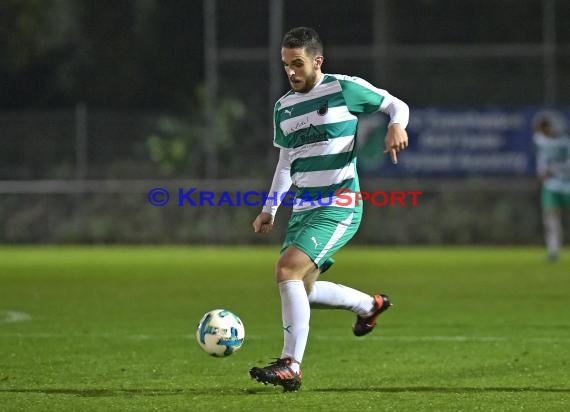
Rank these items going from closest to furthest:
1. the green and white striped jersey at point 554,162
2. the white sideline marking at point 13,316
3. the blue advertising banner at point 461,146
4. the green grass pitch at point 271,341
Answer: the green grass pitch at point 271,341 → the white sideline marking at point 13,316 → the green and white striped jersey at point 554,162 → the blue advertising banner at point 461,146

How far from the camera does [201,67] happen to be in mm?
33062

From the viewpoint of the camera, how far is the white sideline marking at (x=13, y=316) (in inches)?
486

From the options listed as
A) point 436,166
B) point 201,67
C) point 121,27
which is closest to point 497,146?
point 436,166

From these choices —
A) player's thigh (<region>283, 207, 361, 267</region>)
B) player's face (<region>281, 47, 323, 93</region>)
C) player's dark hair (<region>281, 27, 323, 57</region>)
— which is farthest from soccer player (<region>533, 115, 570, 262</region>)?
player's dark hair (<region>281, 27, 323, 57</region>)

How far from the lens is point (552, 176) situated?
21.9m

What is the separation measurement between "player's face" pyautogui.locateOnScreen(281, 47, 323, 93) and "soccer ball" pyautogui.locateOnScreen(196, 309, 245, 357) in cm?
147

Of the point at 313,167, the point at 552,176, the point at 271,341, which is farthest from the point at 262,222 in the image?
the point at 552,176

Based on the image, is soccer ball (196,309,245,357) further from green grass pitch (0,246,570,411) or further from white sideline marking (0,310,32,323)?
white sideline marking (0,310,32,323)

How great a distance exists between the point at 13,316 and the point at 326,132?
556 cm

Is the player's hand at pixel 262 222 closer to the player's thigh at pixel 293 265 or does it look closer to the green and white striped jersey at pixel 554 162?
the player's thigh at pixel 293 265

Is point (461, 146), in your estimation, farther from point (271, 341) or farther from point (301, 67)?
point (301, 67)

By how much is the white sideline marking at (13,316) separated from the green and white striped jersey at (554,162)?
10.6 meters

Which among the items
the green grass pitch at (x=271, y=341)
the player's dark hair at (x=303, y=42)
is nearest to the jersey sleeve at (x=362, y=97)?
the player's dark hair at (x=303, y=42)

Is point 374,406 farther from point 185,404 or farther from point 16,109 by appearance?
point 16,109
